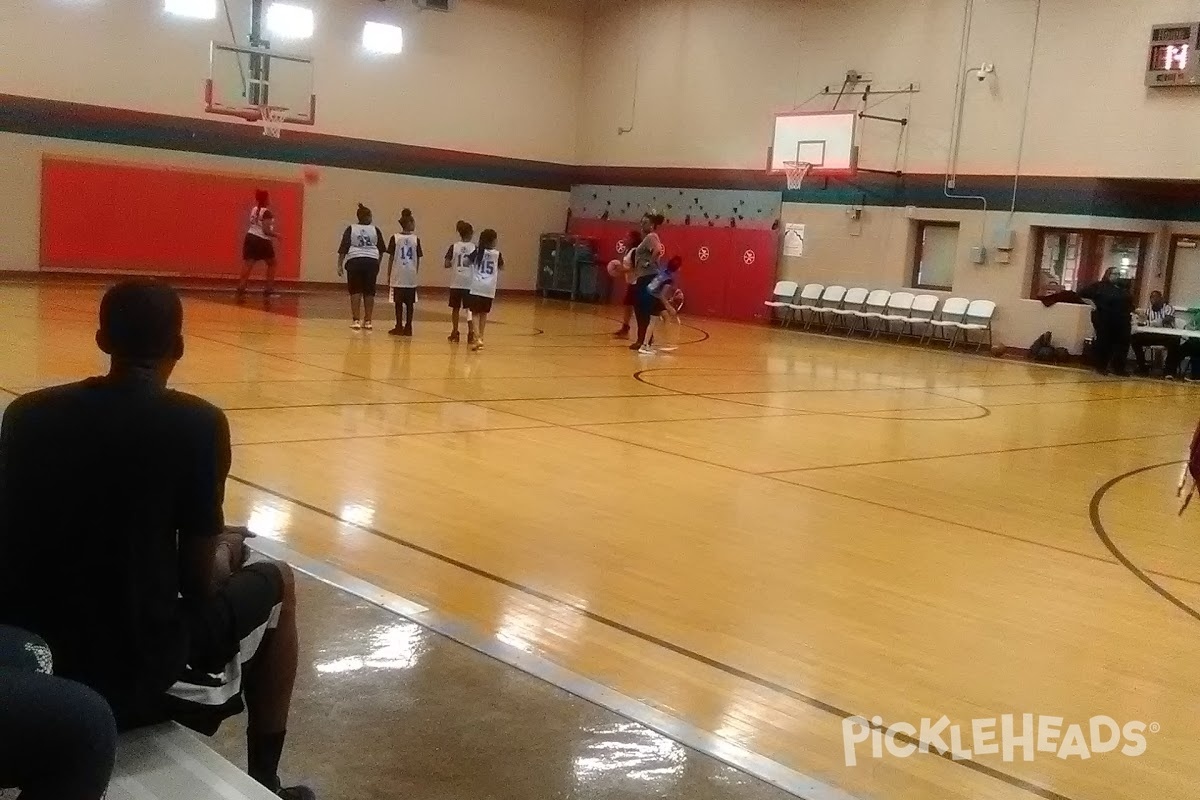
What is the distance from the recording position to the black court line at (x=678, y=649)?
3354 millimetres

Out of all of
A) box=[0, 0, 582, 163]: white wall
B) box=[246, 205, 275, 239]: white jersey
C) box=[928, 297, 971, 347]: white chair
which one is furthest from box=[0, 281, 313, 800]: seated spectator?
box=[0, 0, 582, 163]: white wall

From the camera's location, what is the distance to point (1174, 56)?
16.8m

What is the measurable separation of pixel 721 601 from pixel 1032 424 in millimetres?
7209

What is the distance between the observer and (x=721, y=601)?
4.82 metres

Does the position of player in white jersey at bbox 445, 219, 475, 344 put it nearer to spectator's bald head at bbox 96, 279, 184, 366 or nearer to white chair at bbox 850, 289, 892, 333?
white chair at bbox 850, 289, 892, 333

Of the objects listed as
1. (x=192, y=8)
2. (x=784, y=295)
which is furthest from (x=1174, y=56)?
(x=192, y=8)

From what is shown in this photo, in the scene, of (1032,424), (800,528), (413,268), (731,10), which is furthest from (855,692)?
(731,10)

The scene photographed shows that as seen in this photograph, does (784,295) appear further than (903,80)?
Yes

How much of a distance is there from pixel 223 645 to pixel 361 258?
41.6 ft

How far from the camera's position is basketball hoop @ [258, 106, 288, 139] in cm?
1944

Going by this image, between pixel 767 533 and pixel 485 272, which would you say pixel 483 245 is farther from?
pixel 767 533

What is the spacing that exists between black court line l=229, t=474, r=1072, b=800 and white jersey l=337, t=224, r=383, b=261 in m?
8.90

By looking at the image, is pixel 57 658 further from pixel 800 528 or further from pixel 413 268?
pixel 413 268

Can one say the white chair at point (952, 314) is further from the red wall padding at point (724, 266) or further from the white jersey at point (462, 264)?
the white jersey at point (462, 264)
